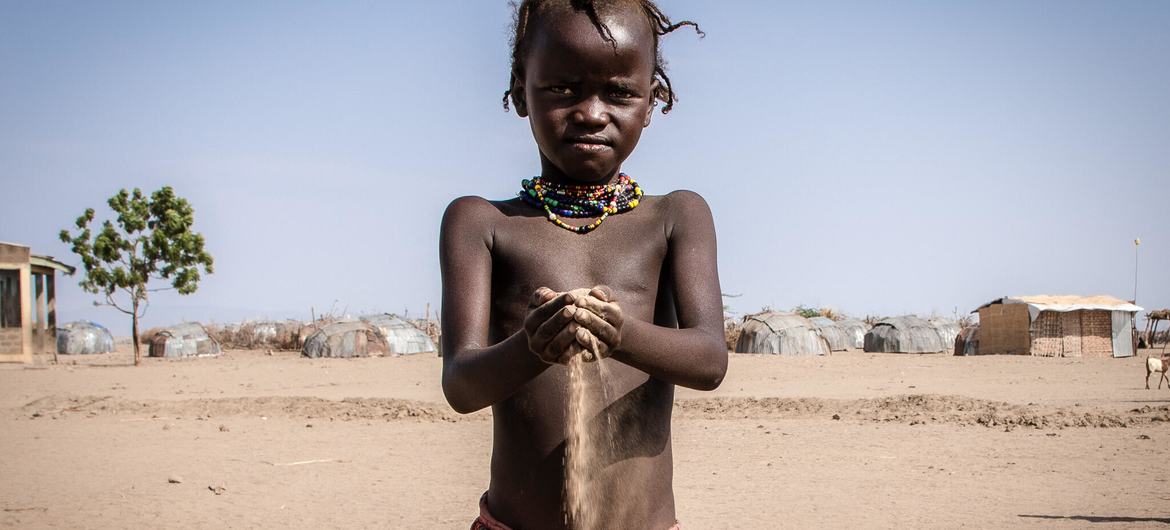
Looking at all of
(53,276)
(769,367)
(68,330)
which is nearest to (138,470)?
(769,367)

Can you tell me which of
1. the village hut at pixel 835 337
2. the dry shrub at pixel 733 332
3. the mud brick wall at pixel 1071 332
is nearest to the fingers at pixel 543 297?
the mud brick wall at pixel 1071 332

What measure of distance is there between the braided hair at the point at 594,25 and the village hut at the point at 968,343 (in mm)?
32265

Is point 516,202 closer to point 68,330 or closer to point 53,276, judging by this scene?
point 53,276

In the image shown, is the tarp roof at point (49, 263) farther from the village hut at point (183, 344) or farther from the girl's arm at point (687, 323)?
the girl's arm at point (687, 323)

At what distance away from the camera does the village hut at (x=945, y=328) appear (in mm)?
35850

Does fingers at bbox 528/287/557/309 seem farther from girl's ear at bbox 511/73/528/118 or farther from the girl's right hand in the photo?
girl's ear at bbox 511/73/528/118

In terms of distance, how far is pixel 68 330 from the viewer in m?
39.9

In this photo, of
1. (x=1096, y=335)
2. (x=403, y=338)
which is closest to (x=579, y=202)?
(x=1096, y=335)

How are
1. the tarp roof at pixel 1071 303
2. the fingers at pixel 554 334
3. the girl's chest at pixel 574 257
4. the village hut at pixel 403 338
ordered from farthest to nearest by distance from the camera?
the village hut at pixel 403 338
the tarp roof at pixel 1071 303
the girl's chest at pixel 574 257
the fingers at pixel 554 334

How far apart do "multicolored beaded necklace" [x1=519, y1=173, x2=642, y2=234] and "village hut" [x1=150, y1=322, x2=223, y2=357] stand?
34590 millimetres

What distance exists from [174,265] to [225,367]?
124 inches

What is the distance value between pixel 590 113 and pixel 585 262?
333 millimetres

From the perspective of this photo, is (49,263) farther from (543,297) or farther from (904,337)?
(543,297)

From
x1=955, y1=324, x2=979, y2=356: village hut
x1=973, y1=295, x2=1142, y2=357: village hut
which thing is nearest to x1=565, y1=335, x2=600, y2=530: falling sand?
x1=973, y1=295, x2=1142, y2=357: village hut
